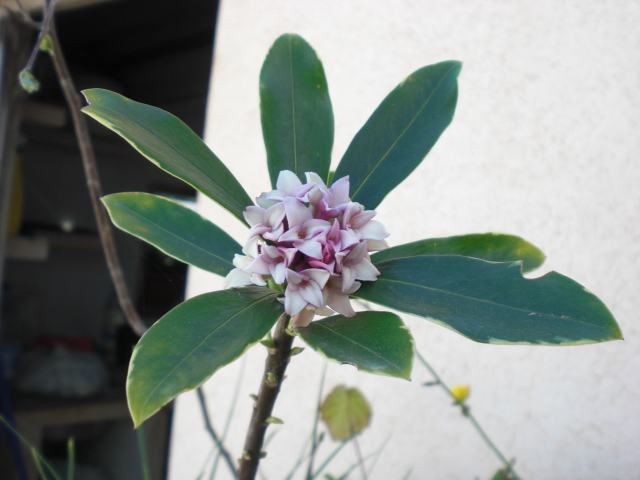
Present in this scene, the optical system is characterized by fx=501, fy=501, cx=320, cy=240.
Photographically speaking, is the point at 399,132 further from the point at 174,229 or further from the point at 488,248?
the point at 174,229

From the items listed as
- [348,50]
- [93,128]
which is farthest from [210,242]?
[93,128]

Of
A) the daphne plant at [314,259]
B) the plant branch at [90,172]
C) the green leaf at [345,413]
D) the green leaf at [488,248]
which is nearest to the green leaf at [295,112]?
the daphne plant at [314,259]

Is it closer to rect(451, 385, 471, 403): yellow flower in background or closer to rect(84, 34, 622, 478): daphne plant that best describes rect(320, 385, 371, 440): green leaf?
rect(451, 385, 471, 403): yellow flower in background

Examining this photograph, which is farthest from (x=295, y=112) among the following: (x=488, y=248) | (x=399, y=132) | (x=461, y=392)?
(x=461, y=392)

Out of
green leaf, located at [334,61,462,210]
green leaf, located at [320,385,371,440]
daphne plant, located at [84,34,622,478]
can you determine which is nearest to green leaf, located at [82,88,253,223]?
daphne plant, located at [84,34,622,478]

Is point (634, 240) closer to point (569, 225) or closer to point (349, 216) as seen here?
point (569, 225)

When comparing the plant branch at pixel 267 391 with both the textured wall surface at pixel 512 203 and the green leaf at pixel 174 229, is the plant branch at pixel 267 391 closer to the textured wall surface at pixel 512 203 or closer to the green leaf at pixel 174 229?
the green leaf at pixel 174 229
